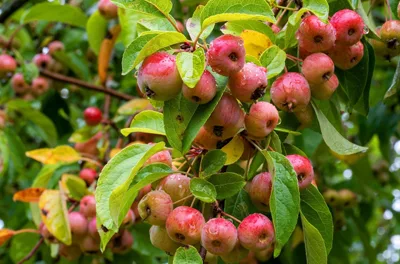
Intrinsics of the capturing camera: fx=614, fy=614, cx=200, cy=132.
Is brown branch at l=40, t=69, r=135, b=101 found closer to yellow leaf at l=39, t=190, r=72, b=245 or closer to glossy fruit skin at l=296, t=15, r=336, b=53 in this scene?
yellow leaf at l=39, t=190, r=72, b=245

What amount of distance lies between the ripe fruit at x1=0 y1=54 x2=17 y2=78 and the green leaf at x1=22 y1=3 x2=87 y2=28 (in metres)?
0.17

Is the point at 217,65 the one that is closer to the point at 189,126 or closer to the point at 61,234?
the point at 189,126

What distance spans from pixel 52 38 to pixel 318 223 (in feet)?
7.05

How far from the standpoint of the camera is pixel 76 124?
3.11 m

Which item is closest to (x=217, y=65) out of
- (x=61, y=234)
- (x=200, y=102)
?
(x=200, y=102)

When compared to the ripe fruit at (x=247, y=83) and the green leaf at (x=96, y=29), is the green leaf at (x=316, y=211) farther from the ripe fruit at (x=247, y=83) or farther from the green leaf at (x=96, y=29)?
the green leaf at (x=96, y=29)

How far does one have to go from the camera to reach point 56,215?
5.45 ft

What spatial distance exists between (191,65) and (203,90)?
4cm

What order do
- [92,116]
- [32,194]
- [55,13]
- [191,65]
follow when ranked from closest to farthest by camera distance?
[191,65]
[32,194]
[92,116]
[55,13]

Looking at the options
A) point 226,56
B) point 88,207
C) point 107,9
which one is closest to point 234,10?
point 226,56

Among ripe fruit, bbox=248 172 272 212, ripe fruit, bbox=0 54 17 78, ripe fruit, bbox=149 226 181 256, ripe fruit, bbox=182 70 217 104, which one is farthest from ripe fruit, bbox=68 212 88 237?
ripe fruit, bbox=0 54 17 78

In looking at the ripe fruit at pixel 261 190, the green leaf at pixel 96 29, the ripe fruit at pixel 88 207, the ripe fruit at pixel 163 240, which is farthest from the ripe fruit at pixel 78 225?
the green leaf at pixel 96 29

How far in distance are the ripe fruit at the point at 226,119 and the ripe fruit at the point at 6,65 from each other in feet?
5.22

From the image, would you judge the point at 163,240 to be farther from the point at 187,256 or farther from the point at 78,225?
the point at 78,225
